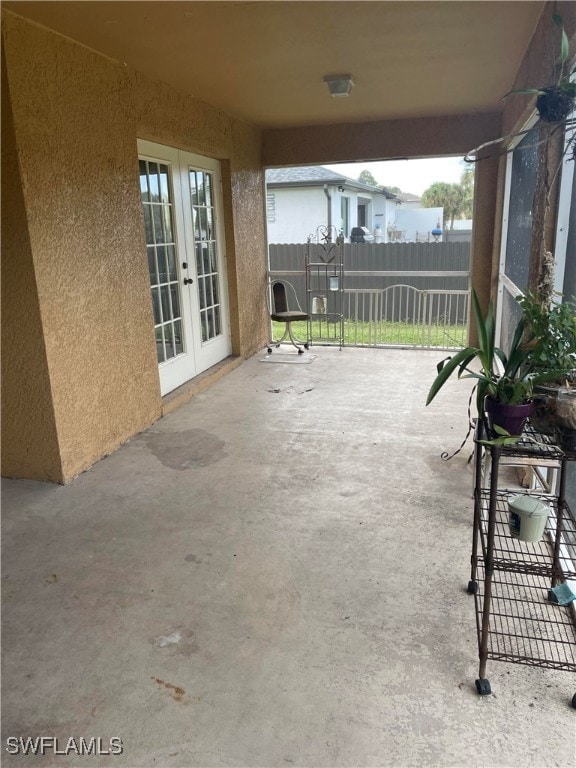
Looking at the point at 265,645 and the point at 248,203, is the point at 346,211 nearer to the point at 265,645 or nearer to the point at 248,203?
the point at 248,203

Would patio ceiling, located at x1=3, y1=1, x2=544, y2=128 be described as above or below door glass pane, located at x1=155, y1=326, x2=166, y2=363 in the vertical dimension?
above

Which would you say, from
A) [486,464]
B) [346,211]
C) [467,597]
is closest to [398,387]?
[486,464]

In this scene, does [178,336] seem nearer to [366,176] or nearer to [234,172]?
[234,172]

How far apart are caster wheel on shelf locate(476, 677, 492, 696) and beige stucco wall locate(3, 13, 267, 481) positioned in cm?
242

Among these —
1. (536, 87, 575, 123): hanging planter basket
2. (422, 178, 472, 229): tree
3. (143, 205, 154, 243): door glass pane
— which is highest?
(422, 178, 472, 229): tree

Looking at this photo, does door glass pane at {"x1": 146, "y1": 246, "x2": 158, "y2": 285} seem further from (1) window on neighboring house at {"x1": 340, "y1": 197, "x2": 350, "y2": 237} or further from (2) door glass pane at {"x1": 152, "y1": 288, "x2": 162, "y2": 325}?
(1) window on neighboring house at {"x1": 340, "y1": 197, "x2": 350, "y2": 237}

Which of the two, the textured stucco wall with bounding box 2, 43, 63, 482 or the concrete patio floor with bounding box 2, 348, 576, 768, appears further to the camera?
the textured stucco wall with bounding box 2, 43, 63, 482

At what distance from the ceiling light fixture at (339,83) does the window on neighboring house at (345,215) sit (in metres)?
7.85

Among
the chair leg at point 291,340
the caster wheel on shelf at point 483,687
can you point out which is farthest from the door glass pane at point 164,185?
the caster wheel on shelf at point 483,687

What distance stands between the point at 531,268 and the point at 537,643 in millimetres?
1586

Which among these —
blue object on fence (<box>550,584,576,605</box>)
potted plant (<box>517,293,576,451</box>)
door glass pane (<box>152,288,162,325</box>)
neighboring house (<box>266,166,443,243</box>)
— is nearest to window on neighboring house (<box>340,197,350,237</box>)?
neighboring house (<box>266,166,443,243</box>)

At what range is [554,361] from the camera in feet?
5.33

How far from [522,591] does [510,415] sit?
34.1 inches

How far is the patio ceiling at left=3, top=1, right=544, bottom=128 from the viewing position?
2.63 m
